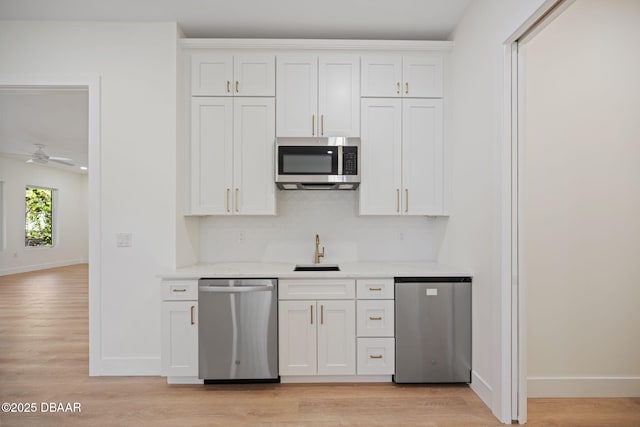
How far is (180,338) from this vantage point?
261 centimetres

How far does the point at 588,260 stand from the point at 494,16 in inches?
71.0

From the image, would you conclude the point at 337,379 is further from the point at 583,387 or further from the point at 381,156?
the point at 381,156

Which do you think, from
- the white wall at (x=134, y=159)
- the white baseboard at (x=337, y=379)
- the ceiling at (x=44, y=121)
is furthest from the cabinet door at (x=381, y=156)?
the ceiling at (x=44, y=121)

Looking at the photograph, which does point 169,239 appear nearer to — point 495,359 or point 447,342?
point 447,342

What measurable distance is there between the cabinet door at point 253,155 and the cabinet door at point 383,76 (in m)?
0.85

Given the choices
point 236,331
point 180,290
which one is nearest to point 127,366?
point 180,290

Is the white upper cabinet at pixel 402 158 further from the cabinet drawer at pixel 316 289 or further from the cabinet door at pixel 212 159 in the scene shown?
the cabinet door at pixel 212 159

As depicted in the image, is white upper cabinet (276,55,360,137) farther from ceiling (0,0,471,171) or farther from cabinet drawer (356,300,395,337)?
cabinet drawer (356,300,395,337)

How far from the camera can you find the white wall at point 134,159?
2830mm

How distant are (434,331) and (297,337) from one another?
104cm

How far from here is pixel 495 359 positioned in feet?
7.34

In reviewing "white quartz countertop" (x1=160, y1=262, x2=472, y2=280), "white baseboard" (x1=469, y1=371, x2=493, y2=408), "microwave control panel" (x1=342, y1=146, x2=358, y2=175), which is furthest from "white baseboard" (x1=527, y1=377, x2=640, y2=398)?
"microwave control panel" (x1=342, y1=146, x2=358, y2=175)

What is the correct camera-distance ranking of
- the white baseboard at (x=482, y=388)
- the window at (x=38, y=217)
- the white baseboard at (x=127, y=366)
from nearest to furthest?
1. the white baseboard at (x=482, y=388)
2. the white baseboard at (x=127, y=366)
3. the window at (x=38, y=217)

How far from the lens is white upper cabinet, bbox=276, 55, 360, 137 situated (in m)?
2.95
